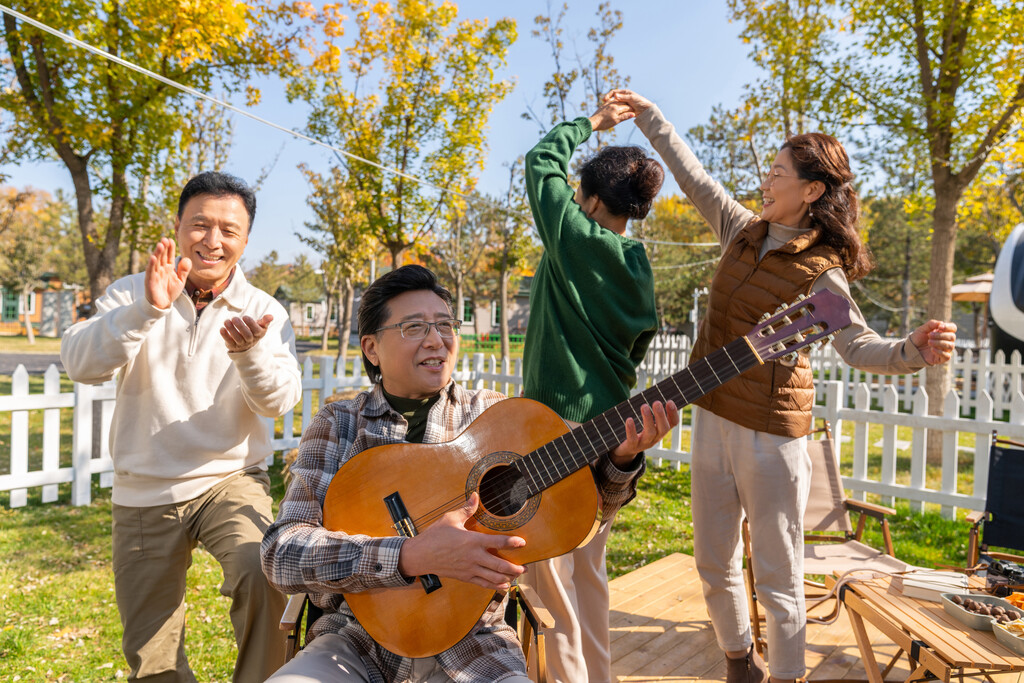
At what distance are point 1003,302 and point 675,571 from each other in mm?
3238

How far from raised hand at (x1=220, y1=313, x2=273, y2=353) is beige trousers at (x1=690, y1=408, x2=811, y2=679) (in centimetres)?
183

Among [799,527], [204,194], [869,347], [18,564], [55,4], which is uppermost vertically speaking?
[55,4]

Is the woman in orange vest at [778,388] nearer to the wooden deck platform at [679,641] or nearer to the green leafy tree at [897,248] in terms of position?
the wooden deck platform at [679,641]

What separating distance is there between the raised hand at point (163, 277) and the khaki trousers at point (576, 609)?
63.2 inches

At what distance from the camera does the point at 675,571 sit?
178 inches

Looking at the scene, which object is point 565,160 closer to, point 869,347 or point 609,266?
point 609,266

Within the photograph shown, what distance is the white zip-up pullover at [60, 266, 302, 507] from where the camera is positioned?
239 cm

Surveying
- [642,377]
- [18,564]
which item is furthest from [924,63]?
[18,564]

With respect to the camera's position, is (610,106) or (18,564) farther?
(18,564)

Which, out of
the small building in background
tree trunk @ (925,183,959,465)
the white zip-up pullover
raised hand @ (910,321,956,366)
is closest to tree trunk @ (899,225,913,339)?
tree trunk @ (925,183,959,465)

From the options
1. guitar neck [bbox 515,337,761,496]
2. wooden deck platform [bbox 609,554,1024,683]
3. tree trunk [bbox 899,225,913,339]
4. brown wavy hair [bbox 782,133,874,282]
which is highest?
tree trunk [bbox 899,225,913,339]

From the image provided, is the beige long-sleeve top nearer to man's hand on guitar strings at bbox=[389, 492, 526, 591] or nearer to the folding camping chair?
the folding camping chair

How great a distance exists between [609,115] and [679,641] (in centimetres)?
278

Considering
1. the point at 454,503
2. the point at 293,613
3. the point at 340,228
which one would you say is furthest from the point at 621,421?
the point at 340,228
